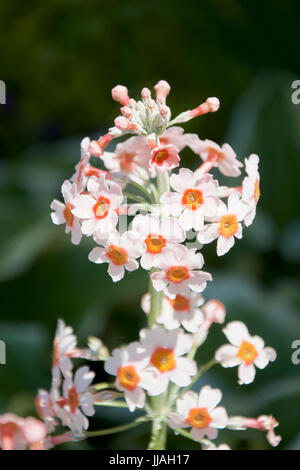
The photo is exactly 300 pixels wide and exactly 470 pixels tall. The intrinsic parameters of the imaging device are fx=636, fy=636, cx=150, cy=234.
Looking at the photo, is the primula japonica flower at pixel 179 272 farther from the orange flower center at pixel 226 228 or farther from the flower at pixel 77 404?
the flower at pixel 77 404

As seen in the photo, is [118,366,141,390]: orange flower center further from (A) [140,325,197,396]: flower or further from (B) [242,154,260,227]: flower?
(B) [242,154,260,227]: flower

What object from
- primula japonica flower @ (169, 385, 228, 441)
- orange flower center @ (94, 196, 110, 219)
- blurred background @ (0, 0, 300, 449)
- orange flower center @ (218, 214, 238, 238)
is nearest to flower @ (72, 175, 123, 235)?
orange flower center @ (94, 196, 110, 219)

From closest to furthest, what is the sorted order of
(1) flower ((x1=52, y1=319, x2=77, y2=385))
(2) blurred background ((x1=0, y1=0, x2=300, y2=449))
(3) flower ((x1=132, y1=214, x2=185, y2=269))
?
(3) flower ((x1=132, y1=214, x2=185, y2=269)) < (1) flower ((x1=52, y1=319, x2=77, y2=385)) < (2) blurred background ((x1=0, y1=0, x2=300, y2=449))

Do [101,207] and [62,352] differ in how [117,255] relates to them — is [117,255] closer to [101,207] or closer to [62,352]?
[101,207]

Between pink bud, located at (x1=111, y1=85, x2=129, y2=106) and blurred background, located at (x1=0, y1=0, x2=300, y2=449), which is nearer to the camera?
pink bud, located at (x1=111, y1=85, x2=129, y2=106)
